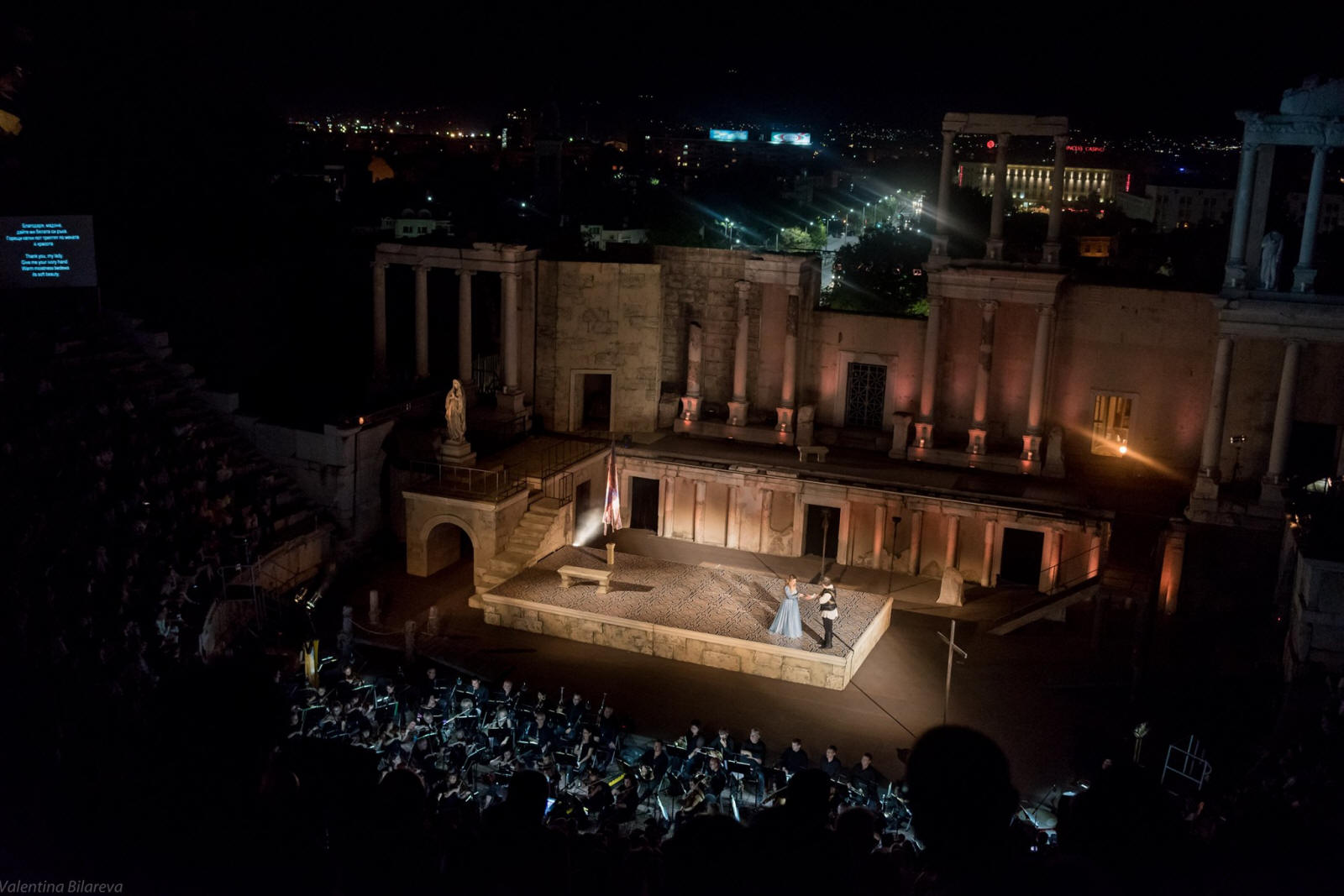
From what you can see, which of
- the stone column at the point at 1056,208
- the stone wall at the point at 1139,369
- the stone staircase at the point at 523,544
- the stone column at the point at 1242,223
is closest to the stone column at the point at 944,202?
the stone column at the point at 1056,208

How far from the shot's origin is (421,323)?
34.8 metres

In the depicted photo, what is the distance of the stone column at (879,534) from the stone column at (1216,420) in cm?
707

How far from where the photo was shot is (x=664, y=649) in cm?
2522

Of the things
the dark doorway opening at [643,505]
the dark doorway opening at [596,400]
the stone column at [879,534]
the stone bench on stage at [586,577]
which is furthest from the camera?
the dark doorway opening at [596,400]

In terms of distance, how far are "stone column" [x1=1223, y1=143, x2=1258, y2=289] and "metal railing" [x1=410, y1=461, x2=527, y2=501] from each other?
663 inches

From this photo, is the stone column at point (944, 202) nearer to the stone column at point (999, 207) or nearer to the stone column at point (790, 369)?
the stone column at point (999, 207)

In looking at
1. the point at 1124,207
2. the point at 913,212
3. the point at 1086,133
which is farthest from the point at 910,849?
the point at 1086,133

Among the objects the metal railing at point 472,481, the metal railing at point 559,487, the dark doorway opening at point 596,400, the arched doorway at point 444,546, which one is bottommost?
the arched doorway at point 444,546

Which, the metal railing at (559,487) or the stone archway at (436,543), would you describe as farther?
the metal railing at (559,487)

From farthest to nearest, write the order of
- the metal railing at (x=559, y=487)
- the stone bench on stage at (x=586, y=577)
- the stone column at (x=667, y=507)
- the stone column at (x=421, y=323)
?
the stone column at (x=421, y=323) → the stone column at (x=667, y=507) → the metal railing at (x=559, y=487) → the stone bench on stage at (x=586, y=577)

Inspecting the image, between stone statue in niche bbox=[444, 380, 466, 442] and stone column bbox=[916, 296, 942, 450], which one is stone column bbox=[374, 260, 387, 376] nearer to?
stone statue in niche bbox=[444, 380, 466, 442]

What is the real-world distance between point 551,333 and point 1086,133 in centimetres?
10519

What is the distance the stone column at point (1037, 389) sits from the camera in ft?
101

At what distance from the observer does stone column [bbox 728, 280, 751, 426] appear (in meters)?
33.8
